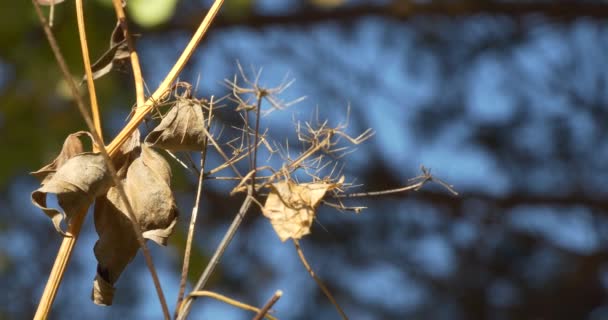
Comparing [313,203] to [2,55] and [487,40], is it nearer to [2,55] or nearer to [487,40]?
[2,55]

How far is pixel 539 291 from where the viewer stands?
6.72ft

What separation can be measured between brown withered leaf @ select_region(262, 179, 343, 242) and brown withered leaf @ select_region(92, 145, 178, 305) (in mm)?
36

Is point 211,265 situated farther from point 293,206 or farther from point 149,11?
point 149,11

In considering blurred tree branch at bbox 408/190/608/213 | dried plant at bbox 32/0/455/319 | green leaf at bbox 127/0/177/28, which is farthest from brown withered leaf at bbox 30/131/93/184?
blurred tree branch at bbox 408/190/608/213

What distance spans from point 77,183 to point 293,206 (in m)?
0.08

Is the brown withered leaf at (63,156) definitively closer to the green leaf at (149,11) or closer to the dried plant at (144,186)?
the dried plant at (144,186)

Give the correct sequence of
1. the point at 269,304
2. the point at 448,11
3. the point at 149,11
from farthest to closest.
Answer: the point at 448,11 → the point at 149,11 → the point at 269,304

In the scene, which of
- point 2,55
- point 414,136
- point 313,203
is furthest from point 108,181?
point 414,136

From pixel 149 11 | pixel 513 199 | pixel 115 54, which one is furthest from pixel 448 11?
pixel 115 54

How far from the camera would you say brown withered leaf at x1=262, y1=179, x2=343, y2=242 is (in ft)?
1.13

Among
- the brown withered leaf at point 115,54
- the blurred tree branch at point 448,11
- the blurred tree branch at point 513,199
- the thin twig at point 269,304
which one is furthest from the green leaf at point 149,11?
the blurred tree branch at point 513,199

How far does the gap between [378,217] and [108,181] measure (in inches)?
69.7

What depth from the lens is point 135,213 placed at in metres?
0.34

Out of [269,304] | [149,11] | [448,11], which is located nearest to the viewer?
[269,304]
